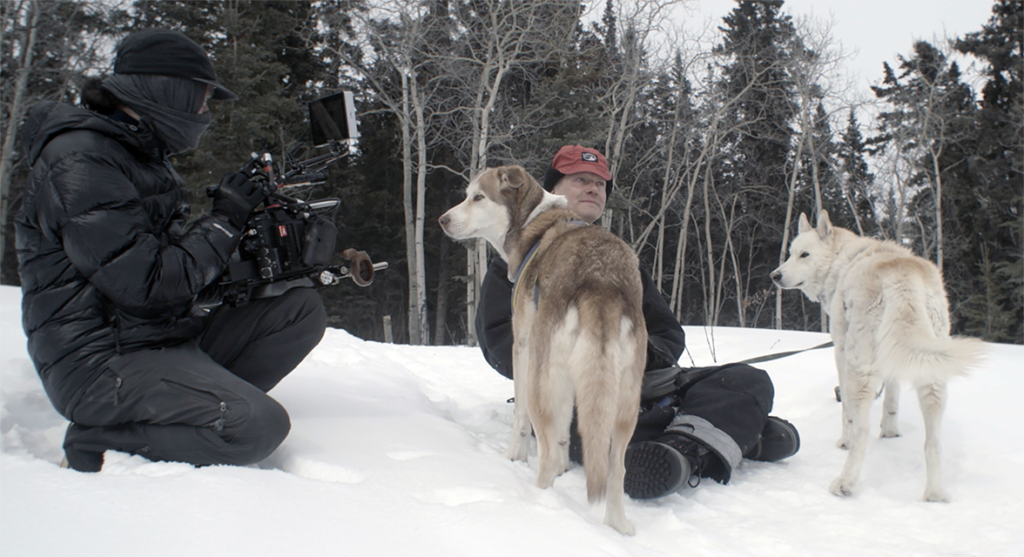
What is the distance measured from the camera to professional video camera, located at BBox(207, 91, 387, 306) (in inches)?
89.7

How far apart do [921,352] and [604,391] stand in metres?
1.70

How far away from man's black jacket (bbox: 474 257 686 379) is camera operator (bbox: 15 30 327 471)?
1463 millimetres

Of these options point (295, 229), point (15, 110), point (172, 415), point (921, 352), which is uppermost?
point (15, 110)

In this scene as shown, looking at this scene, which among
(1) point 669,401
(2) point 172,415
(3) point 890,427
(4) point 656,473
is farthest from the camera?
(3) point 890,427

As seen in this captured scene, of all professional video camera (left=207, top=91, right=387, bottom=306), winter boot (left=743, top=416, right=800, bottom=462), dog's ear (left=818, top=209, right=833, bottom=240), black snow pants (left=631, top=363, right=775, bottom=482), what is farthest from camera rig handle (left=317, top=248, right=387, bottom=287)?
dog's ear (left=818, top=209, right=833, bottom=240)

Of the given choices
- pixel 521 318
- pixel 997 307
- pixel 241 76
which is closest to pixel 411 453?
pixel 521 318

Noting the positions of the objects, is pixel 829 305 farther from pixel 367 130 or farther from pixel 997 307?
pixel 997 307

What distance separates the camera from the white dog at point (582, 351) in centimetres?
206

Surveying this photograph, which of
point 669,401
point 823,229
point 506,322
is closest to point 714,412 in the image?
point 669,401

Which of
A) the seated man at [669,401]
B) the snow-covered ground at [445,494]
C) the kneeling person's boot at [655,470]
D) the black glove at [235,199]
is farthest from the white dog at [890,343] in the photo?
the black glove at [235,199]

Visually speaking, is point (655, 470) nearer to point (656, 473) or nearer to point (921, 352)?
point (656, 473)

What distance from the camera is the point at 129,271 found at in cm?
193

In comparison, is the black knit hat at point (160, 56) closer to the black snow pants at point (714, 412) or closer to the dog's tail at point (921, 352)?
the black snow pants at point (714, 412)

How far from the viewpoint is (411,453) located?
2.46m
